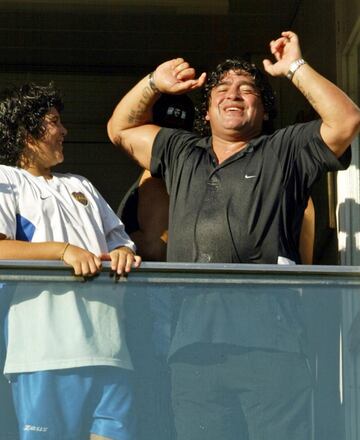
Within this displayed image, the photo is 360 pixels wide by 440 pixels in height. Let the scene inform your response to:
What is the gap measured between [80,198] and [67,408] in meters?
→ 0.98

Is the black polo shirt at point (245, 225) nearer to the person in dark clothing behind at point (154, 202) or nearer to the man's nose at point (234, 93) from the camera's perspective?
the man's nose at point (234, 93)

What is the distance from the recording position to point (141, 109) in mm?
6910

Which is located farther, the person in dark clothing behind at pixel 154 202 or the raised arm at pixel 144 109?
the person in dark clothing behind at pixel 154 202

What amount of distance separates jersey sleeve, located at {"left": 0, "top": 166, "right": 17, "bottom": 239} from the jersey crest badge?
0.28m

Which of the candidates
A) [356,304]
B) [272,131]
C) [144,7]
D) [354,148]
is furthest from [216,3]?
[356,304]

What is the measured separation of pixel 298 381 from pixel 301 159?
40.3 inches

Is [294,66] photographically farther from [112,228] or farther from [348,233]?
[348,233]

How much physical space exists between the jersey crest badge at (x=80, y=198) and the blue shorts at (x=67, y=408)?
0.81m

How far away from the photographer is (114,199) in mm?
11297

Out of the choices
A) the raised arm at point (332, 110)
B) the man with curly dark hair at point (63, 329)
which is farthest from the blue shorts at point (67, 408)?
the raised arm at point (332, 110)

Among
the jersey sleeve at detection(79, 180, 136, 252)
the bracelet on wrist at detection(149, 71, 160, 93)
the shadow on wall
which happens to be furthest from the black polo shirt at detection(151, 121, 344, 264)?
the shadow on wall

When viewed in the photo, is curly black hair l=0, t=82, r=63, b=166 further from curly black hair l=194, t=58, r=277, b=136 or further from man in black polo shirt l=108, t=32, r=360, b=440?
curly black hair l=194, t=58, r=277, b=136

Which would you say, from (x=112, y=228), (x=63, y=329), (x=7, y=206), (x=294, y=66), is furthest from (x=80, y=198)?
(x=294, y=66)

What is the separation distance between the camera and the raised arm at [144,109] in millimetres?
6703
